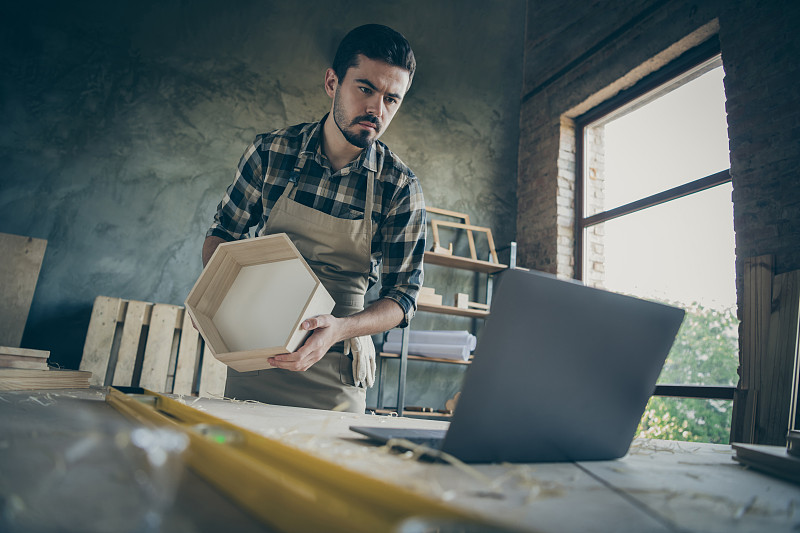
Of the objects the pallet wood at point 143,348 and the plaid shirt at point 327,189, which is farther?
the pallet wood at point 143,348

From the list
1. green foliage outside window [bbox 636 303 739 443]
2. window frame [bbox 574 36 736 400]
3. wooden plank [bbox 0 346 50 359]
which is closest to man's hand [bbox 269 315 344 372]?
wooden plank [bbox 0 346 50 359]

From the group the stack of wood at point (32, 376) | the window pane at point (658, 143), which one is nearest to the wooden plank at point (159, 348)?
the stack of wood at point (32, 376)

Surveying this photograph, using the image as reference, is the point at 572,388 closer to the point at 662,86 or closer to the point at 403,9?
the point at 662,86

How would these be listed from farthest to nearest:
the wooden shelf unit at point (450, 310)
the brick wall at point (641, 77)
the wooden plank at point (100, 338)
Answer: the wooden shelf unit at point (450, 310) < the wooden plank at point (100, 338) < the brick wall at point (641, 77)

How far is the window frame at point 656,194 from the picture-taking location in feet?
9.63

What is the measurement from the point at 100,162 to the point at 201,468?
10.3 feet

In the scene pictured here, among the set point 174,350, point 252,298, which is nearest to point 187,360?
point 174,350

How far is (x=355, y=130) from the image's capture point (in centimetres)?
163

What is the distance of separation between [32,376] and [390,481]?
1.28 m

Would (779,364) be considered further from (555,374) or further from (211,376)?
(211,376)

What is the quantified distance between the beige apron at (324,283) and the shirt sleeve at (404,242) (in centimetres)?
8

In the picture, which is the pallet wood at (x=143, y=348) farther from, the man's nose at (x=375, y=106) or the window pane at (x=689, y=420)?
the window pane at (x=689, y=420)

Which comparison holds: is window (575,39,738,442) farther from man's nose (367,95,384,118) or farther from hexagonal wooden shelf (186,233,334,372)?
hexagonal wooden shelf (186,233,334,372)

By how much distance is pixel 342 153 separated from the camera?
176 centimetres
